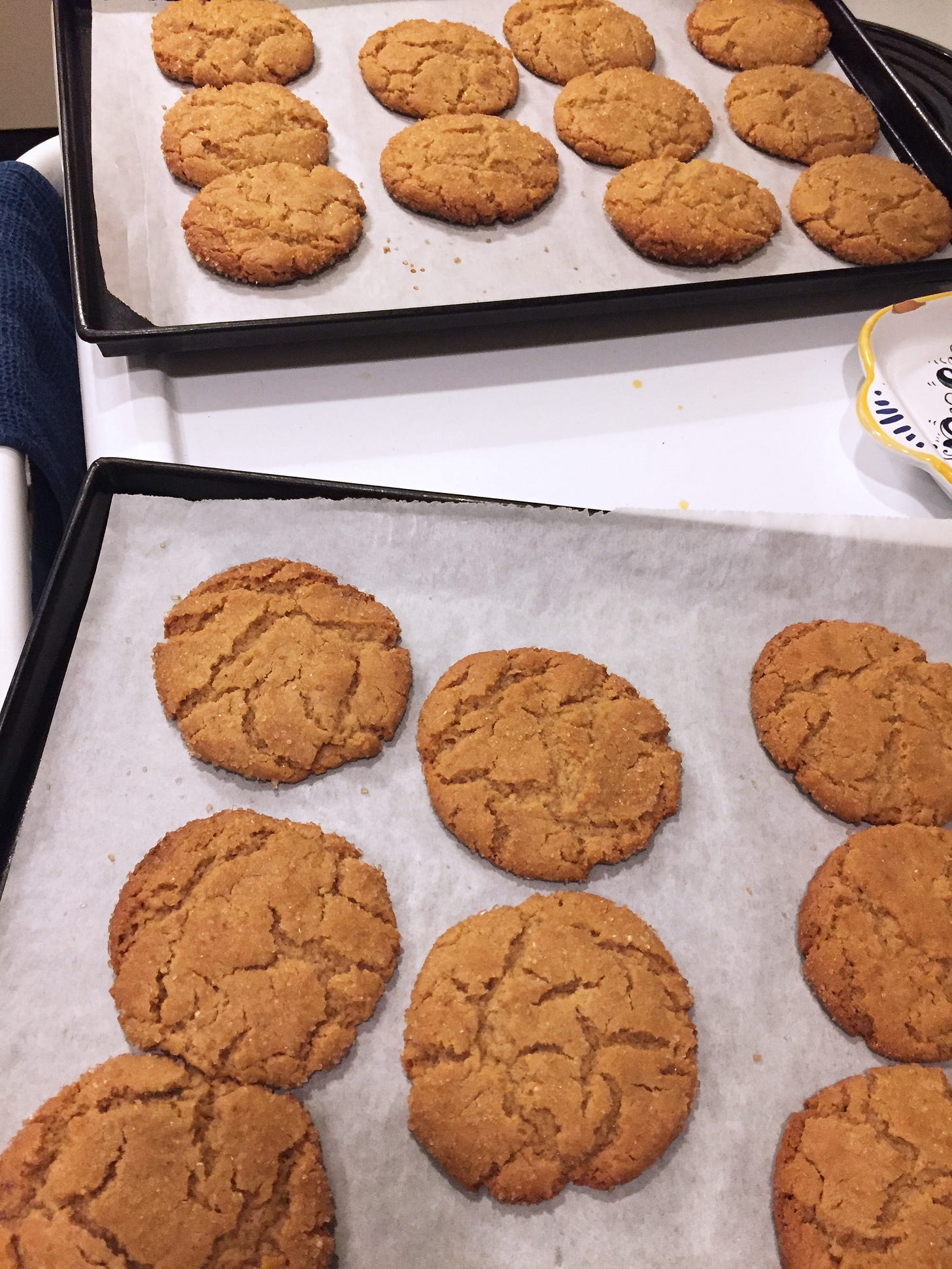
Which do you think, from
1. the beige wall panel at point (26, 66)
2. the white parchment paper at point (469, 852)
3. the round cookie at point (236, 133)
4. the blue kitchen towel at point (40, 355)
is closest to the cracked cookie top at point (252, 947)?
the white parchment paper at point (469, 852)

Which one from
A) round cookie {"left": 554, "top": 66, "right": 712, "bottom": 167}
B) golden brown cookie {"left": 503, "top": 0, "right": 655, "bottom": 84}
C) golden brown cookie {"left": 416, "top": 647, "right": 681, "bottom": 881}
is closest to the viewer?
golden brown cookie {"left": 416, "top": 647, "right": 681, "bottom": 881}

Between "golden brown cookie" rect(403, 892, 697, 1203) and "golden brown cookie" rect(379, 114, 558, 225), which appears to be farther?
"golden brown cookie" rect(379, 114, 558, 225)

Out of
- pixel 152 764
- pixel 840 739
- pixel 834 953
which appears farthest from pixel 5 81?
pixel 834 953

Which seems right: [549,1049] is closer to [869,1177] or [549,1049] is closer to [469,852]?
[469,852]

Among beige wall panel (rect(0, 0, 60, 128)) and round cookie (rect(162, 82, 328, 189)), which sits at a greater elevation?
round cookie (rect(162, 82, 328, 189))

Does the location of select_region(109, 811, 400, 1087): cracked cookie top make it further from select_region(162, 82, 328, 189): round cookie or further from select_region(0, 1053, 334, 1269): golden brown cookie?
select_region(162, 82, 328, 189): round cookie

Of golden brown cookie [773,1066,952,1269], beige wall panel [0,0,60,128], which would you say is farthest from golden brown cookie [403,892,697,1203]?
beige wall panel [0,0,60,128]
